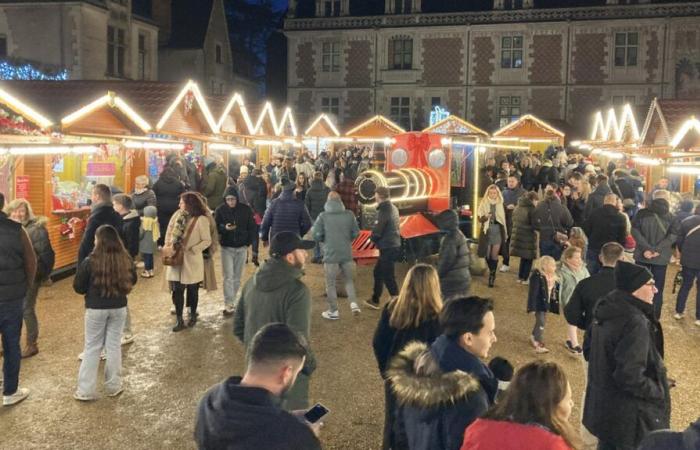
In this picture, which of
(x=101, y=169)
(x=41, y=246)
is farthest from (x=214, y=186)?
(x=41, y=246)

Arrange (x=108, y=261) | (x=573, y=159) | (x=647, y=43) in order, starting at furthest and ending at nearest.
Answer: (x=647, y=43) < (x=573, y=159) < (x=108, y=261)

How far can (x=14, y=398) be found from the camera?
5.38 m

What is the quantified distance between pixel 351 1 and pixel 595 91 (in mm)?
11854

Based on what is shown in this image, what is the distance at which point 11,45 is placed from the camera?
22.8m

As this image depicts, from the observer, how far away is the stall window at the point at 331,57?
31.4 meters

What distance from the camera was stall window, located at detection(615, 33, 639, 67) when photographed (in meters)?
28.5

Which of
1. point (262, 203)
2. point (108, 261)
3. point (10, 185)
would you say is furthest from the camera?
point (262, 203)

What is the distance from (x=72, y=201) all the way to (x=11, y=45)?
1529 centimetres

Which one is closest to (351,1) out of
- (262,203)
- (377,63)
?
(377,63)

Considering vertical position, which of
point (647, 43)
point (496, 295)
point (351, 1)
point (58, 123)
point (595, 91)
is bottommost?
point (496, 295)

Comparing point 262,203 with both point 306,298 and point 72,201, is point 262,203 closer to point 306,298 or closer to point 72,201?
point 72,201

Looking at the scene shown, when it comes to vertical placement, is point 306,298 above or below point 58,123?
below

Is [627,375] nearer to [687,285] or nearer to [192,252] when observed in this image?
[192,252]

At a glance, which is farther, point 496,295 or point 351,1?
point 351,1
